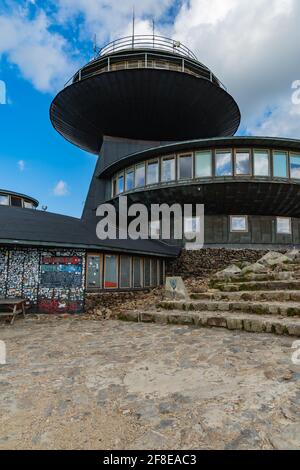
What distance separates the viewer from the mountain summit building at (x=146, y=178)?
41.1ft

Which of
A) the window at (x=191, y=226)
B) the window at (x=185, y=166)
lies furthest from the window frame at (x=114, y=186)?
the window at (x=191, y=226)

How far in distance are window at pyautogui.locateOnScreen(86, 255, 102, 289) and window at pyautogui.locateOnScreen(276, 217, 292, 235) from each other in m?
13.1

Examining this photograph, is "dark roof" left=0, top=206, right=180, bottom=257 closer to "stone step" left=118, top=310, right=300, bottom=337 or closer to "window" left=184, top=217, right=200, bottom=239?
"stone step" left=118, top=310, right=300, bottom=337

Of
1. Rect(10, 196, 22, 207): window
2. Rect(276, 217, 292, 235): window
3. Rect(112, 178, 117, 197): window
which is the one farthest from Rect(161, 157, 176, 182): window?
Rect(10, 196, 22, 207): window

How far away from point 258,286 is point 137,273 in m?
6.59

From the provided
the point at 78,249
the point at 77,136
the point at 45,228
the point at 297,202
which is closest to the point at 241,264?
the point at 297,202

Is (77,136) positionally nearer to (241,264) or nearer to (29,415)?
(241,264)

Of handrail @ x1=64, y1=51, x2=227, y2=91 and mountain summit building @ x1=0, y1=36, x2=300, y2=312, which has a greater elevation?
handrail @ x1=64, y1=51, x2=227, y2=91

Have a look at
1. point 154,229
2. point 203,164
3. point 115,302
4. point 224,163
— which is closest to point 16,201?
point 154,229

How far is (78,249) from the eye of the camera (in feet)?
42.3

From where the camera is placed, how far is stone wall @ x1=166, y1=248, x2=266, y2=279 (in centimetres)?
1888

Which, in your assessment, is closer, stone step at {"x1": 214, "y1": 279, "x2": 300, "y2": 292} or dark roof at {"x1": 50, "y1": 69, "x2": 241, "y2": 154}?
stone step at {"x1": 214, "y1": 279, "x2": 300, "y2": 292}

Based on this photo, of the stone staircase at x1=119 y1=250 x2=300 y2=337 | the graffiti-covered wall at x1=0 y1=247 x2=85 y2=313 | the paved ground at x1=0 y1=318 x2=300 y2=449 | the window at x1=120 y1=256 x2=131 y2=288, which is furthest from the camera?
the window at x1=120 y1=256 x2=131 y2=288
